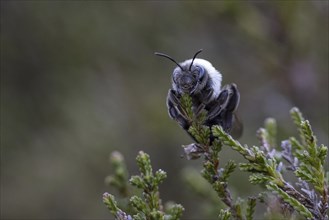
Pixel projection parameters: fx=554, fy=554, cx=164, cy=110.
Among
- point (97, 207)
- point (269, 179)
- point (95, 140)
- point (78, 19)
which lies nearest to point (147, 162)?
point (269, 179)

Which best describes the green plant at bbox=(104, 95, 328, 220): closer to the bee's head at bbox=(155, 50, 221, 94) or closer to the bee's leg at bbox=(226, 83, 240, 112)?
the bee's head at bbox=(155, 50, 221, 94)

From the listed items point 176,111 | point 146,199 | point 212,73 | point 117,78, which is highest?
point 117,78

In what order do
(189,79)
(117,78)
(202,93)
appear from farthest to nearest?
1. (117,78)
2. (202,93)
3. (189,79)

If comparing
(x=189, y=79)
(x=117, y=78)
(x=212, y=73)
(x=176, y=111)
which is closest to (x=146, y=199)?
(x=176, y=111)

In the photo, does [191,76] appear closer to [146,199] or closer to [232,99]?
[232,99]

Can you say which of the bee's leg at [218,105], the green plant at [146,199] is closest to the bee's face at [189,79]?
Result: the bee's leg at [218,105]

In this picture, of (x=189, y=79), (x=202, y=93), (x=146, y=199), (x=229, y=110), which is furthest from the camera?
(x=229, y=110)

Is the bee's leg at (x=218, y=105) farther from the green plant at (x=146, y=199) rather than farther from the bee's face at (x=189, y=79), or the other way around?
the green plant at (x=146, y=199)

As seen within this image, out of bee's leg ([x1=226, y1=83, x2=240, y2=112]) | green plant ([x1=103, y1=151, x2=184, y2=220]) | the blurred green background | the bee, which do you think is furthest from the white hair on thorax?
the blurred green background
